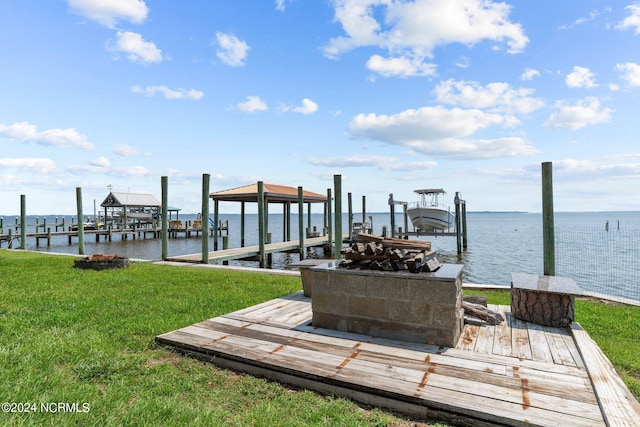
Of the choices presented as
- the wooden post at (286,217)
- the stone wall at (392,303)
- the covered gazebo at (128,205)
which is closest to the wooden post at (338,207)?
the stone wall at (392,303)

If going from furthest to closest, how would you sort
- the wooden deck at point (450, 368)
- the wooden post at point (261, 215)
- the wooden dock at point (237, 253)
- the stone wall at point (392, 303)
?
the wooden post at point (261, 215) → the wooden dock at point (237, 253) → the stone wall at point (392, 303) → the wooden deck at point (450, 368)

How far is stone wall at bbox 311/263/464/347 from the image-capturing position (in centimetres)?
399

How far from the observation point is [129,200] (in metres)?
46.1

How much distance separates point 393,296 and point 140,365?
2879mm

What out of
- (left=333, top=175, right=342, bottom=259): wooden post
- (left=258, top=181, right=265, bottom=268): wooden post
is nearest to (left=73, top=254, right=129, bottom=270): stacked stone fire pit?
(left=258, top=181, right=265, bottom=268): wooden post

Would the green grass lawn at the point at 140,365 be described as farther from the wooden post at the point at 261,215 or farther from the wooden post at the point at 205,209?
the wooden post at the point at 261,215

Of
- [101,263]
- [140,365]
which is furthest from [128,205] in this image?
[140,365]

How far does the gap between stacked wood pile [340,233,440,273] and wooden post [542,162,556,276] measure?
4520 mm

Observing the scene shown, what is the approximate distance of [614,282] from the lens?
603 inches

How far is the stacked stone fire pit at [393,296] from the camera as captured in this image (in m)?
4.00

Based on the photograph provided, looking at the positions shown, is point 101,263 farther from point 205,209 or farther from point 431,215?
point 431,215

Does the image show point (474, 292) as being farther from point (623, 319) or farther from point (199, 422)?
point (199, 422)

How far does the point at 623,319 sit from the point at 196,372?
6656 millimetres

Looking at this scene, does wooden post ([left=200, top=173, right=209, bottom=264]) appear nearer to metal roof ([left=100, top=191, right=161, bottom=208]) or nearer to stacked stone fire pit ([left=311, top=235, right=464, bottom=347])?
stacked stone fire pit ([left=311, top=235, right=464, bottom=347])
